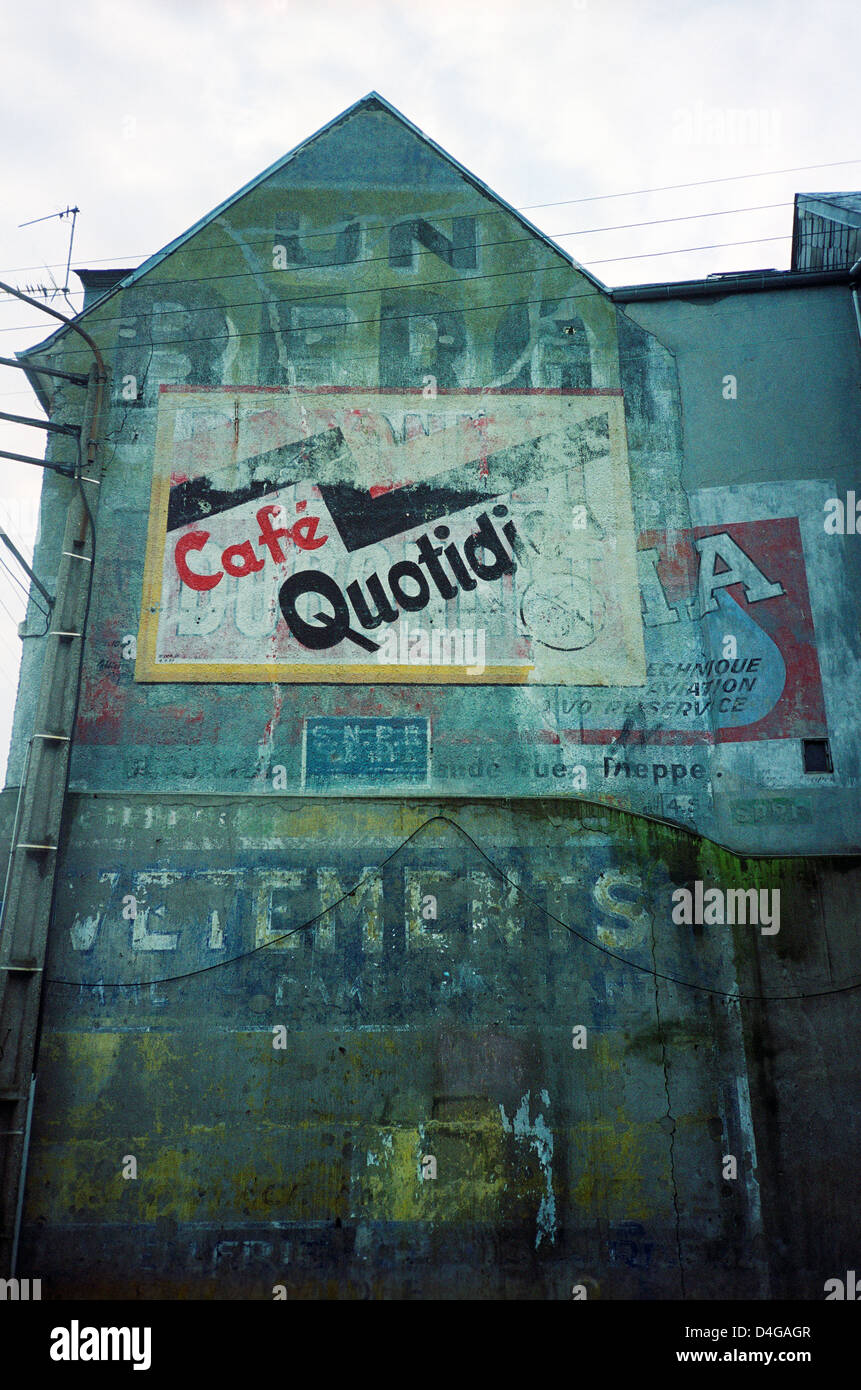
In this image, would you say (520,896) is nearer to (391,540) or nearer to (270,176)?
(391,540)

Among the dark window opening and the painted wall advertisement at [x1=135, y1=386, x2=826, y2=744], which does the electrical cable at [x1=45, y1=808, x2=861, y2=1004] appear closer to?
the painted wall advertisement at [x1=135, y1=386, x2=826, y2=744]

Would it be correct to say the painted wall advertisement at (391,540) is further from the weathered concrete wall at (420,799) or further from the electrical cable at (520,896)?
the electrical cable at (520,896)

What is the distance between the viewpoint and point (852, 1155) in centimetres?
1238

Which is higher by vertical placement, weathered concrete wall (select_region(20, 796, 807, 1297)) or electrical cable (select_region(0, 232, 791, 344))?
electrical cable (select_region(0, 232, 791, 344))

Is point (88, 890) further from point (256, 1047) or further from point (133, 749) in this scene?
point (256, 1047)

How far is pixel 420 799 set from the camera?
13742mm

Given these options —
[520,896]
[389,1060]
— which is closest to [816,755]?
[520,896]

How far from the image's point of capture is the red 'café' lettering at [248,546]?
48.2ft

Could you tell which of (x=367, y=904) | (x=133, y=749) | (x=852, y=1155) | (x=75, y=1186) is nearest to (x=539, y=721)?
(x=367, y=904)

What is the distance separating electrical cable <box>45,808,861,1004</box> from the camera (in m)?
13.0

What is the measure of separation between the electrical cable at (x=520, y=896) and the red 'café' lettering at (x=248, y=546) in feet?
14.5

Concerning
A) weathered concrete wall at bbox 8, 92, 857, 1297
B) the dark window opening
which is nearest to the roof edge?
weathered concrete wall at bbox 8, 92, 857, 1297

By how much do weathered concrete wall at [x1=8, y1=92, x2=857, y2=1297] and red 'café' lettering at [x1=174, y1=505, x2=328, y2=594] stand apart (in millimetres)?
92

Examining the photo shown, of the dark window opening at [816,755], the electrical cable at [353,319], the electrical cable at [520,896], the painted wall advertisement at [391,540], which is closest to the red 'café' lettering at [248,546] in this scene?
the painted wall advertisement at [391,540]
